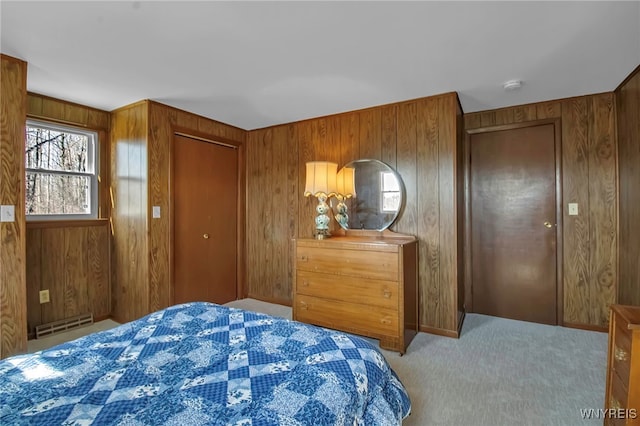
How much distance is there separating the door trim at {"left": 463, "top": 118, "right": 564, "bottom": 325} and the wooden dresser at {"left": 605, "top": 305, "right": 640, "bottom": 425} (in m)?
1.78

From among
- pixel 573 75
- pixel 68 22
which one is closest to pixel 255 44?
pixel 68 22

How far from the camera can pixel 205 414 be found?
907 millimetres

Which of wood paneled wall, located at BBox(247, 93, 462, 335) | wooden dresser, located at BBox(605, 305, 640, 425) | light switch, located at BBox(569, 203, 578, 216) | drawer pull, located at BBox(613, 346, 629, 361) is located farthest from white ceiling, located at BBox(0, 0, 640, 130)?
drawer pull, located at BBox(613, 346, 629, 361)

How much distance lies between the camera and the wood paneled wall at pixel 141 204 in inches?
119

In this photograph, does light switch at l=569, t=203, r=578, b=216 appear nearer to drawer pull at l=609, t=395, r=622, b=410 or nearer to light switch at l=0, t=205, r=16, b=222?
drawer pull at l=609, t=395, r=622, b=410

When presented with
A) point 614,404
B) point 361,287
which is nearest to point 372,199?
point 361,287

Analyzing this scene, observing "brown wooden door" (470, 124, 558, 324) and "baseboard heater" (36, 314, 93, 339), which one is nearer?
"baseboard heater" (36, 314, 93, 339)

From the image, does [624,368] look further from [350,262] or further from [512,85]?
[512,85]

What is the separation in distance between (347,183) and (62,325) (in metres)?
3.08

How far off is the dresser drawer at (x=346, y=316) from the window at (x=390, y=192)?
103 cm

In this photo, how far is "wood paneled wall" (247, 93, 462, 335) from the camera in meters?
2.89

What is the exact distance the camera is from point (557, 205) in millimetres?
3102

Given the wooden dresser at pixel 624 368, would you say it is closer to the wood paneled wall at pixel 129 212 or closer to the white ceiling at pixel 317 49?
the white ceiling at pixel 317 49

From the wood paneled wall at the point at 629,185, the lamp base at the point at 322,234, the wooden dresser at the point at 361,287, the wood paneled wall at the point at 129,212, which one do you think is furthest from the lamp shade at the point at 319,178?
the wood paneled wall at the point at 629,185
